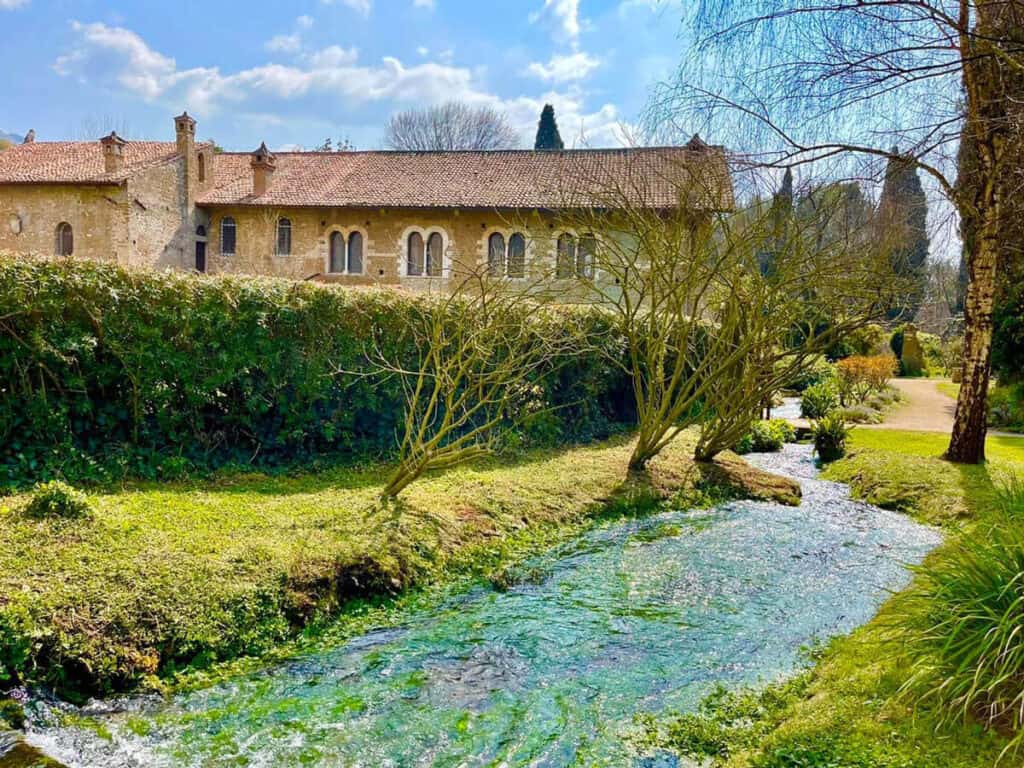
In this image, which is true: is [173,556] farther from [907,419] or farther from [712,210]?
[907,419]

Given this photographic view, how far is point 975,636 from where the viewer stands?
146 inches

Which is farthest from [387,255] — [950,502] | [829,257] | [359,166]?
[950,502]

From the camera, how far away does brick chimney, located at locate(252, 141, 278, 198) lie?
30531 mm

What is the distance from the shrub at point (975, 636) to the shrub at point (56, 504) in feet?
19.8

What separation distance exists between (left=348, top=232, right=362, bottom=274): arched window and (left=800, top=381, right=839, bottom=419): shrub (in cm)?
1875

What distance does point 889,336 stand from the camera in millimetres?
33344

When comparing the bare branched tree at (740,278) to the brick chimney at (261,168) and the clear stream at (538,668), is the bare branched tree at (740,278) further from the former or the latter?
the brick chimney at (261,168)

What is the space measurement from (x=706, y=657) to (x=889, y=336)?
32.4 meters

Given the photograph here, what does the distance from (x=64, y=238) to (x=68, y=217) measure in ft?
3.25

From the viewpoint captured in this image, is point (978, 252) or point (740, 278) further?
point (978, 252)

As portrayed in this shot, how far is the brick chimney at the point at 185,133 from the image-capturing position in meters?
30.0

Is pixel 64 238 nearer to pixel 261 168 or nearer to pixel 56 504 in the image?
pixel 261 168

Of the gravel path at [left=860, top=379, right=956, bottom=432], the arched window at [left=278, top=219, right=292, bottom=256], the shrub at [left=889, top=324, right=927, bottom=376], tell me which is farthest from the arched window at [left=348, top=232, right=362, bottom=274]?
the shrub at [left=889, top=324, right=927, bottom=376]

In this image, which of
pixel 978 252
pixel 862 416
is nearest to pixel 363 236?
pixel 862 416
